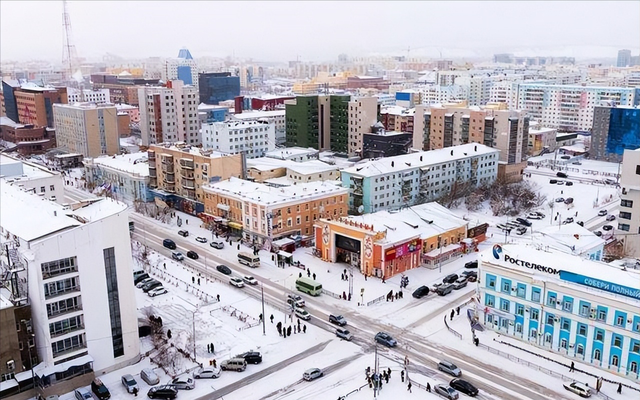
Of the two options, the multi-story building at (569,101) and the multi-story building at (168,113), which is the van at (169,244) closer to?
the multi-story building at (168,113)

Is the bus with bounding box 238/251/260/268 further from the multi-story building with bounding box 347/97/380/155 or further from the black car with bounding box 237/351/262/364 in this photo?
the multi-story building with bounding box 347/97/380/155

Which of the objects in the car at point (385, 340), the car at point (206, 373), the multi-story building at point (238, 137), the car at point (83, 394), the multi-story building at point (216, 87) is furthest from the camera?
the multi-story building at point (216, 87)

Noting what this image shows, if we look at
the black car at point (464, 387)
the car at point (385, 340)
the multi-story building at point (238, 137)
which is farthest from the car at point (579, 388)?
the multi-story building at point (238, 137)

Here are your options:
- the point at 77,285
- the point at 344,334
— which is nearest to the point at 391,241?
the point at 344,334

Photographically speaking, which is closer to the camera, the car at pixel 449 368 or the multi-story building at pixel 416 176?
the car at pixel 449 368

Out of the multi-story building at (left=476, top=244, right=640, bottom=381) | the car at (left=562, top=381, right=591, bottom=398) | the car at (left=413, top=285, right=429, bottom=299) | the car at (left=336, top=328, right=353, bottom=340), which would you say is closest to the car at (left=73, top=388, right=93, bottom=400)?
the car at (left=336, top=328, right=353, bottom=340)

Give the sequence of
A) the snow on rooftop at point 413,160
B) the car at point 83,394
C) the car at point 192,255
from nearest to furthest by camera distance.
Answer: the car at point 83,394, the car at point 192,255, the snow on rooftop at point 413,160

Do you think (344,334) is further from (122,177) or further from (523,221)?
(122,177)

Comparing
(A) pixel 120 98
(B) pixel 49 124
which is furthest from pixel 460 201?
(A) pixel 120 98
